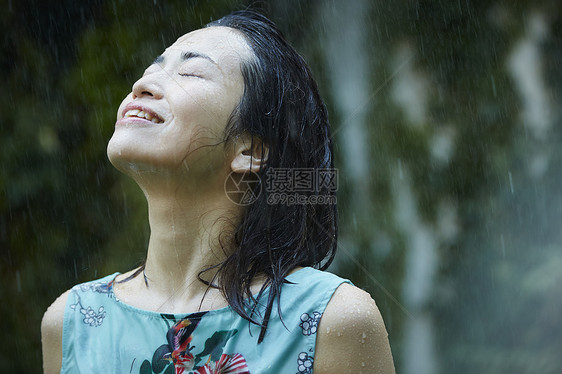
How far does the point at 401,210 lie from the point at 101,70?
1823 mm

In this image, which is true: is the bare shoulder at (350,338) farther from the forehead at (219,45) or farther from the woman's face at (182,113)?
the forehead at (219,45)

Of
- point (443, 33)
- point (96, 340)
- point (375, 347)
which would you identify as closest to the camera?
point (375, 347)

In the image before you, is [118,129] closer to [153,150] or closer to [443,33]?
[153,150]

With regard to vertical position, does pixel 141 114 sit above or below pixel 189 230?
above

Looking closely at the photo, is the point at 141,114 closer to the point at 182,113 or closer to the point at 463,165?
the point at 182,113

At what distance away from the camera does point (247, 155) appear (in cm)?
141

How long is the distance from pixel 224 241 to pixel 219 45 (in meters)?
0.44

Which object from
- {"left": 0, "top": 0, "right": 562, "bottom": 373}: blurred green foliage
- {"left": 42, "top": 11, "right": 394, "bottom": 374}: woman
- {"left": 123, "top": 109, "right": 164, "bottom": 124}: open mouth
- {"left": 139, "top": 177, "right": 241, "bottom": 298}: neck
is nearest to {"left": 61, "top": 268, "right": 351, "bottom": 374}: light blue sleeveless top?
{"left": 42, "top": 11, "right": 394, "bottom": 374}: woman

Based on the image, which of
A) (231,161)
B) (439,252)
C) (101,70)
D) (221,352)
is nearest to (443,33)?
(439,252)

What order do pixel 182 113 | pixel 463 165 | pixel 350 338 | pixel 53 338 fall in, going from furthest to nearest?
1. pixel 463 165
2. pixel 53 338
3. pixel 182 113
4. pixel 350 338

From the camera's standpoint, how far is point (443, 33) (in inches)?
149

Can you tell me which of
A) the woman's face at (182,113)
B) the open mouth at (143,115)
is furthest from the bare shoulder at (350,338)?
the open mouth at (143,115)

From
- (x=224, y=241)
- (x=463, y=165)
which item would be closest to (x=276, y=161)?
(x=224, y=241)

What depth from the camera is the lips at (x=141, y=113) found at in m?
1.36
